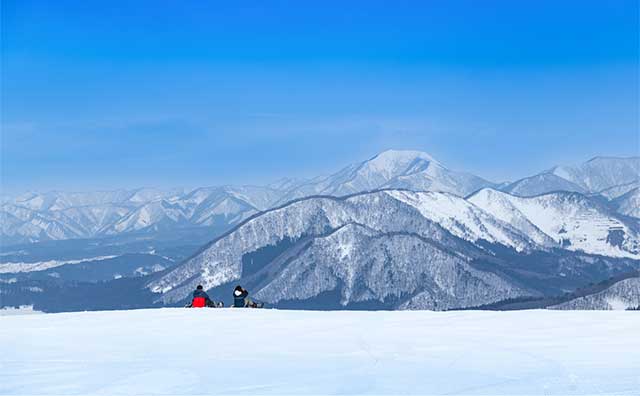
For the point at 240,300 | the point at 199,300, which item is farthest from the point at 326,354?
the point at 240,300

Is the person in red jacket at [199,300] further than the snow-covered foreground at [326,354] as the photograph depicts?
Yes

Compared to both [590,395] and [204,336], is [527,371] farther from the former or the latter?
[204,336]

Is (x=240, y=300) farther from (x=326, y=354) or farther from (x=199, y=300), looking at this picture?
(x=326, y=354)

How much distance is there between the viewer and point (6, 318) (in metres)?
39.2

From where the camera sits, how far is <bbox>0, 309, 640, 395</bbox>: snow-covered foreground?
2036 centimetres

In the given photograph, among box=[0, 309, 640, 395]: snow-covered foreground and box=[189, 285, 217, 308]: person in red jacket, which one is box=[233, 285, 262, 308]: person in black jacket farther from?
box=[0, 309, 640, 395]: snow-covered foreground

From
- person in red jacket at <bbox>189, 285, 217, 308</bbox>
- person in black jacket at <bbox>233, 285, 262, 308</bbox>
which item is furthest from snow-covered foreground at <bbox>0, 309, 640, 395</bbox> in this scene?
person in black jacket at <bbox>233, 285, 262, 308</bbox>

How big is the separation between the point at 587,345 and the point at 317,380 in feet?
34.7

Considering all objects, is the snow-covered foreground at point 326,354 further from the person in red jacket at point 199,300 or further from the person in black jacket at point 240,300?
the person in black jacket at point 240,300

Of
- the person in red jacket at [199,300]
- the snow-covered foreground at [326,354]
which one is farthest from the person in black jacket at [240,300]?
the snow-covered foreground at [326,354]

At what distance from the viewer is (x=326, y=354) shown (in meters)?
25.4

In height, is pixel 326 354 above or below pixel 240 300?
above

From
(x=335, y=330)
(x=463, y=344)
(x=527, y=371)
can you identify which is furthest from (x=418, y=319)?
(x=527, y=371)

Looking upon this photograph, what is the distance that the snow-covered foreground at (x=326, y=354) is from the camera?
66.8ft
